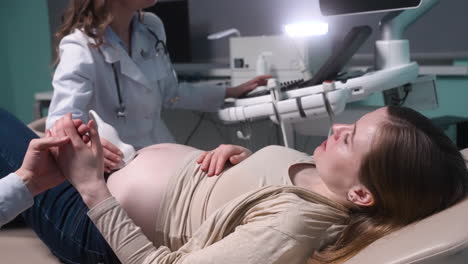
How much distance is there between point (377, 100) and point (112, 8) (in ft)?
→ 4.45

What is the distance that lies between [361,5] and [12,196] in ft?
4.56

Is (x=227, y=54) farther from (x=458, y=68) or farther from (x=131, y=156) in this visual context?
(x=131, y=156)

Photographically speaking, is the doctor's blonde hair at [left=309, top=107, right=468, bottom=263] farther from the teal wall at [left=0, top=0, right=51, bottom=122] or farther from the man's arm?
the teal wall at [left=0, top=0, right=51, bottom=122]

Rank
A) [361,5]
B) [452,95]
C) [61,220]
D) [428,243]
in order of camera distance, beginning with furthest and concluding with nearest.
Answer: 1. [452,95]
2. [361,5]
3. [61,220]
4. [428,243]

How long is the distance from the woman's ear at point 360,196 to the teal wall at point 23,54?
121 inches

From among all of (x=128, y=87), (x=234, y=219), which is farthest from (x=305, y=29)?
(x=234, y=219)

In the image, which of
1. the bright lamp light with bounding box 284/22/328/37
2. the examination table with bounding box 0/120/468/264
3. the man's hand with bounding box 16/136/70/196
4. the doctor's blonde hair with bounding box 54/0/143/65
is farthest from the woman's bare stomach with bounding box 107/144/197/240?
the bright lamp light with bounding box 284/22/328/37

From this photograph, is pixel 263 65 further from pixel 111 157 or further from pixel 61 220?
pixel 61 220

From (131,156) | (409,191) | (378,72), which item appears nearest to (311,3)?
(378,72)

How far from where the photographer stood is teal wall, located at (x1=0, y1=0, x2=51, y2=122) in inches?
147

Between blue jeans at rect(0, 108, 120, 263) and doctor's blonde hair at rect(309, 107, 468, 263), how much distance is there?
0.51 meters

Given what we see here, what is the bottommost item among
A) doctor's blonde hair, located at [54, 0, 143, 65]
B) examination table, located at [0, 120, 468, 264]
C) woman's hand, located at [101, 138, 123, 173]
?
examination table, located at [0, 120, 468, 264]

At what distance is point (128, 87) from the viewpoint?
1.93 metres

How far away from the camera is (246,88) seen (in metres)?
2.15
